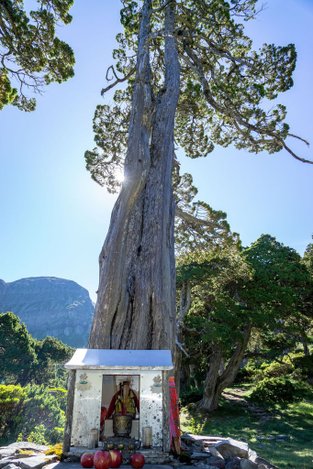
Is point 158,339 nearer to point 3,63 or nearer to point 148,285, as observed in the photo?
point 148,285

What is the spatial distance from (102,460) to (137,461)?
370mm

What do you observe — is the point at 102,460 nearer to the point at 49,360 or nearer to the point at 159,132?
the point at 159,132

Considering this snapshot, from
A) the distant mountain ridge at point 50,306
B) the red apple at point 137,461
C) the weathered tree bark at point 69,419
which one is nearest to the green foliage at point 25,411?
the weathered tree bark at point 69,419

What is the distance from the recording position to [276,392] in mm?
17531

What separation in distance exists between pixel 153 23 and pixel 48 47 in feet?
A: 14.5

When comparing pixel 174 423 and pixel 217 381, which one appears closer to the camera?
pixel 174 423

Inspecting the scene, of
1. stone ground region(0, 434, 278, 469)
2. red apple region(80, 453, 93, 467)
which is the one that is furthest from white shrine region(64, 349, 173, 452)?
red apple region(80, 453, 93, 467)

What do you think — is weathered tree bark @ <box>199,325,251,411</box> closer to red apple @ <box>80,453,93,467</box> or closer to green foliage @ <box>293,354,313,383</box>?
green foliage @ <box>293,354,313,383</box>

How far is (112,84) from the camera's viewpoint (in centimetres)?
963

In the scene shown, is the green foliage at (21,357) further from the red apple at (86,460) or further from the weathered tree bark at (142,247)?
the red apple at (86,460)

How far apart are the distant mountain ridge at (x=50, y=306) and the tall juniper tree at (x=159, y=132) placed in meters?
128

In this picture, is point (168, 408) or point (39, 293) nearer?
point (168, 408)

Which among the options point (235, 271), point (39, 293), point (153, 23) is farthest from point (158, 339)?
point (39, 293)

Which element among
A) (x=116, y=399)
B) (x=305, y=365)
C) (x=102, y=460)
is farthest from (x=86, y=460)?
(x=305, y=365)
